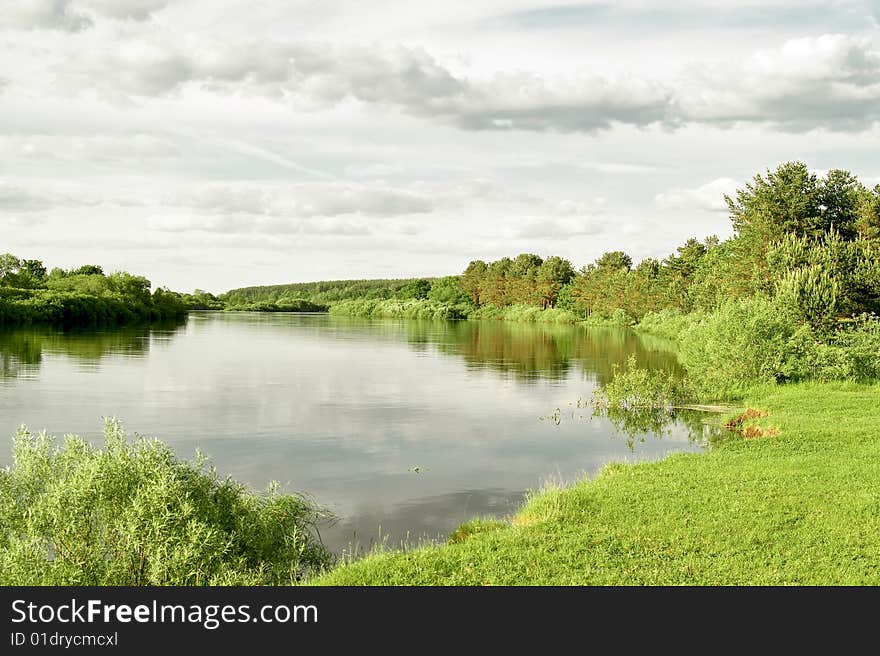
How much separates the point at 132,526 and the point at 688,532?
920 centimetres

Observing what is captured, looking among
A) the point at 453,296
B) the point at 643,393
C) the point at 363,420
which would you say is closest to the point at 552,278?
the point at 453,296

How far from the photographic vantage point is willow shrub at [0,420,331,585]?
11438 mm

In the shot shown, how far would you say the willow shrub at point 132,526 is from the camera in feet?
37.5

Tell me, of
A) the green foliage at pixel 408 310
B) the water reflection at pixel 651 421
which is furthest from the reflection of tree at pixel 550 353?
the green foliage at pixel 408 310

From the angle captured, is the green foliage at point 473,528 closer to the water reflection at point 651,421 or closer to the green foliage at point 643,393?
the water reflection at point 651,421

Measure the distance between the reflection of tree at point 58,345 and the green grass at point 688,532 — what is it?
1459 inches

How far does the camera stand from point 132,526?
37.7 ft

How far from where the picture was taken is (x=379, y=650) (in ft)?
27.5

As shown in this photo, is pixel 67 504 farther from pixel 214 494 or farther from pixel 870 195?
pixel 870 195

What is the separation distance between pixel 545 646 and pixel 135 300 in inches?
5014

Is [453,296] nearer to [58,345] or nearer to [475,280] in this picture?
[475,280]

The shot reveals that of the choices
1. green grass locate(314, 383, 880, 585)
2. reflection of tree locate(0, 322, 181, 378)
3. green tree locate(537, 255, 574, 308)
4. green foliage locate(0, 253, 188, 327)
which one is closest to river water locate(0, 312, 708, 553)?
reflection of tree locate(0, 322, 181, 378)

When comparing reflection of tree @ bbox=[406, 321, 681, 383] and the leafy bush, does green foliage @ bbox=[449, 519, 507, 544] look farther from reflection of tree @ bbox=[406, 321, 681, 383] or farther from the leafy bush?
the leafy bush

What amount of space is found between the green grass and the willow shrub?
71.9 inches
